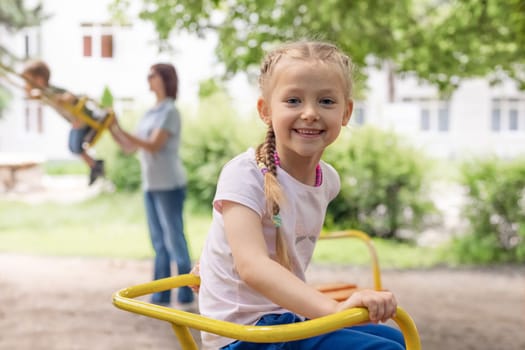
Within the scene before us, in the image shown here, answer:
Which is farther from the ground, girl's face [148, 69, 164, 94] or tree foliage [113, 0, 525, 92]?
tree foliage [113, 0, 525, 92]

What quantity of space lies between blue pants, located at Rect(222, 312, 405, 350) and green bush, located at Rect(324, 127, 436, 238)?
598cm

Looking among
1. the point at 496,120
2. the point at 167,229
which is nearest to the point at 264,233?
the point at 167,229

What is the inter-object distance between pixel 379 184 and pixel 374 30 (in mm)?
1479

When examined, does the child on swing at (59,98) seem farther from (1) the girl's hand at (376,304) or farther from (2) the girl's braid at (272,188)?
(1) the girl's hand at (376,304)

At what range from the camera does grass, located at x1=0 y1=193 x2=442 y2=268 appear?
7281 mm

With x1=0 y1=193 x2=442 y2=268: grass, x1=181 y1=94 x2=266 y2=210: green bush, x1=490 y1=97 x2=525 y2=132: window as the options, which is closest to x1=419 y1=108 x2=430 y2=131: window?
x1=490 y1=97 x2=525 y2=132: window

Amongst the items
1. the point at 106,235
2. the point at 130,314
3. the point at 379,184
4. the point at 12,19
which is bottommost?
the point at 106,235

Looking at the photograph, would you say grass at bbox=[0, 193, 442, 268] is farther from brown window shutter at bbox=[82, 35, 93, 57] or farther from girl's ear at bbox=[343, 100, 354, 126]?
girl's ear at bbox=[343, 100, 354, 126]

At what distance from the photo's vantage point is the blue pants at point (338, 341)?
1.44m

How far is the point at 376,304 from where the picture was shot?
1290 millimetres

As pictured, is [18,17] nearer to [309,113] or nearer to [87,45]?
[87,45]

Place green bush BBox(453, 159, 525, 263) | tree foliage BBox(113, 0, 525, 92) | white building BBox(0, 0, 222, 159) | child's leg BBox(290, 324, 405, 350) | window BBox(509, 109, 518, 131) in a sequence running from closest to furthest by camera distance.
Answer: child's leg BBox(290, 324, 405, 350) → tree foliage BBox(113, 0, 525, 92) → green bush BBox(453, 159, 525, 263) → white building BBox(0, 0, 222, 159) → window BBox(509, 109, 518, 131)

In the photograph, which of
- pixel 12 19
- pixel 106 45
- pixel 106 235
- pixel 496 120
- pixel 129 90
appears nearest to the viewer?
pixel 106 235

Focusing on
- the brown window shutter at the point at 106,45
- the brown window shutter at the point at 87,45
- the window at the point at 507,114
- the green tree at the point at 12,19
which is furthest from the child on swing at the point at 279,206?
the window at the point at 507,114
